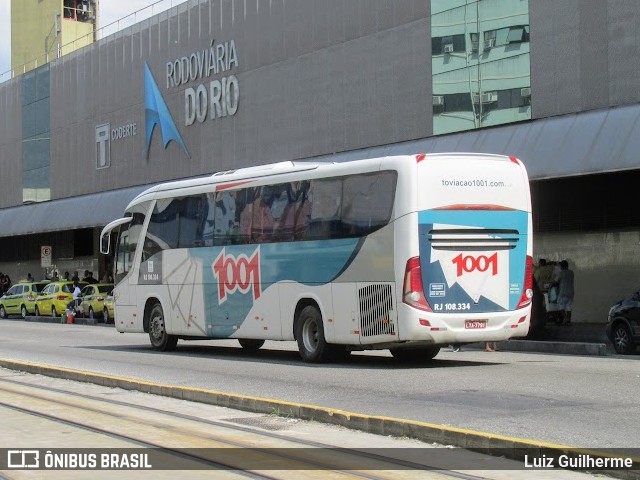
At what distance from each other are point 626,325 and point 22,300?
33165 mm

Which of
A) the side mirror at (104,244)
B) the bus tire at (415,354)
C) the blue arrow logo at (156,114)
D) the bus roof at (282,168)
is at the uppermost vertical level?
the blue arrow logo at (156,114)

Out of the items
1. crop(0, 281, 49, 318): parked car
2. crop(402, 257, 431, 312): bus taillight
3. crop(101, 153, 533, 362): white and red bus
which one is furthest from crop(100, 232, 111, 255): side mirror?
crop(0, 281, 49, 318): parked car

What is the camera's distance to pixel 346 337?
1775 cm

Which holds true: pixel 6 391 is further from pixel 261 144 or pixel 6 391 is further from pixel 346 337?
pixel 261 144

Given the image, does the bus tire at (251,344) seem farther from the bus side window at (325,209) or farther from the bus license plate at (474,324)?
the bus license plate at (474,324)

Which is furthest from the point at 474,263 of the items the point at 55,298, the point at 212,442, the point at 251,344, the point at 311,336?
the point at 55,298

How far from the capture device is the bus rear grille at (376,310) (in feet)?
55.7

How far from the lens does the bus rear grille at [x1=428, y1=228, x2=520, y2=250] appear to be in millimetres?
16922

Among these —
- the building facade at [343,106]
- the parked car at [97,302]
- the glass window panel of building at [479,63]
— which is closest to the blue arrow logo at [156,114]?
the building facade at [343,106]

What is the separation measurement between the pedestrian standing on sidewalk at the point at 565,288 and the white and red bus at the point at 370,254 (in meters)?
8.67

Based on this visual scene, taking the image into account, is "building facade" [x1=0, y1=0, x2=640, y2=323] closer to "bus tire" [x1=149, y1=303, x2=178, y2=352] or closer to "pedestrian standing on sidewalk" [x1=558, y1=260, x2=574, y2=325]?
"pedestrian standing on sidewalk" [x1=558, y1=260, x2=574, y2=325]

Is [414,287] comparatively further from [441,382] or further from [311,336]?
[311,336]

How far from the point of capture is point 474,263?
17141mm

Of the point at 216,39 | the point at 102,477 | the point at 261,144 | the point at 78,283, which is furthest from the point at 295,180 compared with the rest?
the point at 78,283
